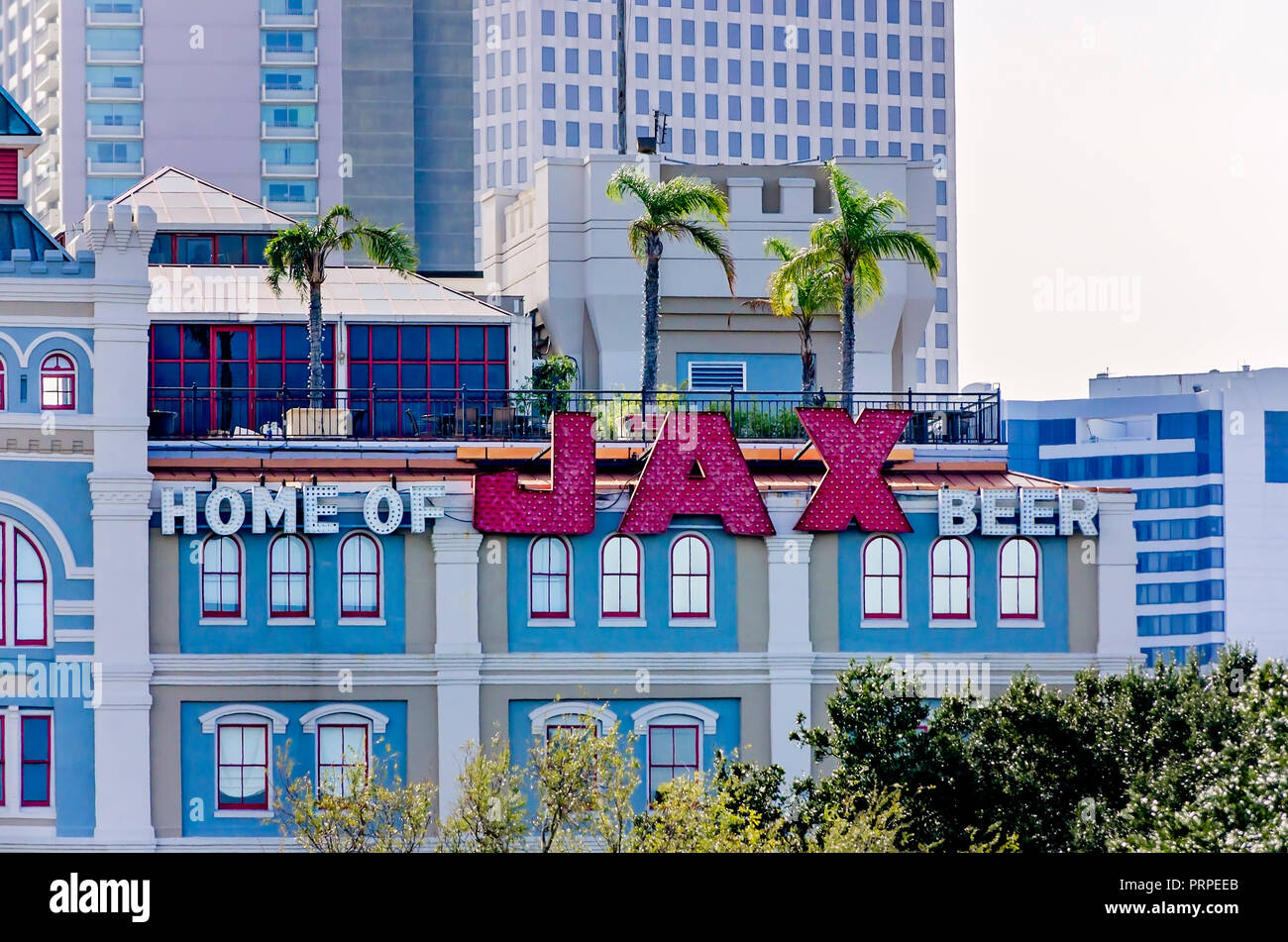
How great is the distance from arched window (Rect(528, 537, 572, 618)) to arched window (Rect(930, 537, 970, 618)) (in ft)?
27.8

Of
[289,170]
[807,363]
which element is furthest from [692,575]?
[289,170]

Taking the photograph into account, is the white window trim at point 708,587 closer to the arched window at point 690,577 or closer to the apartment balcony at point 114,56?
the arched window at point 690,577

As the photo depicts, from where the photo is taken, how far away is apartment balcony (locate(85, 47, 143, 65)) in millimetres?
158500

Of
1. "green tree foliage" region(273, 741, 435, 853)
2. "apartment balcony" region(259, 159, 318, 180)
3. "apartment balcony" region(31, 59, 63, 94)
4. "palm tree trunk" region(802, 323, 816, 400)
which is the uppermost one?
"apartment balcony" region(31, 59, 63, 94)

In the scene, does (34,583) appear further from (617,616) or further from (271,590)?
(617,616)

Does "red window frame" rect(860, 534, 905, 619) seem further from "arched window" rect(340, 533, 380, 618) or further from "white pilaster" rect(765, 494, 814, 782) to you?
"arched window" rect(340, 533, 380, 618)

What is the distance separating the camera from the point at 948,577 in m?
51.2

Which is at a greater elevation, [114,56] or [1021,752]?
[114,56]

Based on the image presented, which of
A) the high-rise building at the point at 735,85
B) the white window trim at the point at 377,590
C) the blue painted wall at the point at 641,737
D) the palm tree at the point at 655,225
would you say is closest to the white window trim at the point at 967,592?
the blue painted wall at the point at 641,737

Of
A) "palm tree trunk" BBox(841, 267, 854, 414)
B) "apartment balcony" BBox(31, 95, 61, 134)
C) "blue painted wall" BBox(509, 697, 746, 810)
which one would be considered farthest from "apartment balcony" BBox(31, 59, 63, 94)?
"blue painted wall" BBox(509, 697, 746, 810)

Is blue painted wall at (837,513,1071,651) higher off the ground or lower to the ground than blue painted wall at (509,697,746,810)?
higher

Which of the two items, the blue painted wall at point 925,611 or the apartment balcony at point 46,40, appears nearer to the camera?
the blue painted wall at point 925,611

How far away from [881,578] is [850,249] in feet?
38.9

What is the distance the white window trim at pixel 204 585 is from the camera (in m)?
49.0
